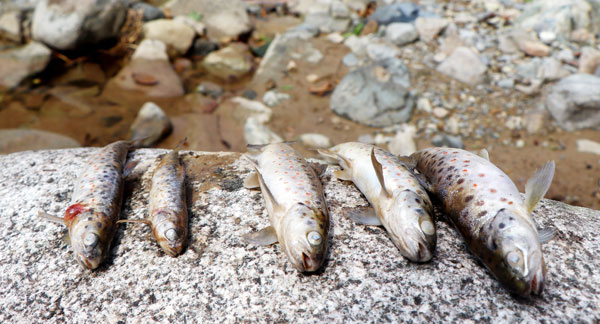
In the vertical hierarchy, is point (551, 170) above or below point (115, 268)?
above

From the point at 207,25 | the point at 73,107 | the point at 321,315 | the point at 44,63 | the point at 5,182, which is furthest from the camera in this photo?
the point at 207,25

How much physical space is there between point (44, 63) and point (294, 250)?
35.1 ft

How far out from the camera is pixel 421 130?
8.12 meters

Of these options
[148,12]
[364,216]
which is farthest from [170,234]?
[148,12]

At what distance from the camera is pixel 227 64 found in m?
11.3

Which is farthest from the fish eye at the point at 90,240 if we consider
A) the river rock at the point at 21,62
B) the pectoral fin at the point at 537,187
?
the river rock at the point at 21,62

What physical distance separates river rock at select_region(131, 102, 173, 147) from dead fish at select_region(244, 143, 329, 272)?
5106mm

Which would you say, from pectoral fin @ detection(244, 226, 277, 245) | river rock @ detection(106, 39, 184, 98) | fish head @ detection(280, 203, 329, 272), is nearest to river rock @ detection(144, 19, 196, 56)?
river rock @ detection(106, 39, 184, 98)

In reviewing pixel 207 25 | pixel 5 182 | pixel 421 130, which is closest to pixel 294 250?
pixel 5 182

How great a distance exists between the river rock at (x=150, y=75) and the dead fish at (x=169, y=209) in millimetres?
6717

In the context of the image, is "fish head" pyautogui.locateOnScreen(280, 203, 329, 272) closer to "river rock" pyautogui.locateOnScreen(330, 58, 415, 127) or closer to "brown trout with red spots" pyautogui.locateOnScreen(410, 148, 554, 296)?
"brown trout with red spots" pyautogui.locateOnScreen(410, 148, 554, 296)

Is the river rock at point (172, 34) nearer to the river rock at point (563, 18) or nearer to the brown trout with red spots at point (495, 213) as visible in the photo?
the river rock at point (563, 18)

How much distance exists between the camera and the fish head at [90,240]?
309cm

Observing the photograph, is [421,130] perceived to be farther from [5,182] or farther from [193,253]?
[5,182]
